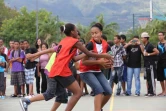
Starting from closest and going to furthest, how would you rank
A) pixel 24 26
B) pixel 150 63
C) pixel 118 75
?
pixel 150 63 → pixel 118 75 → pixel 24 26

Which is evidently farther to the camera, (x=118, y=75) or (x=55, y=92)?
(x=118, y=75)

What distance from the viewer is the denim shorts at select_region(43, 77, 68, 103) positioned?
10.9m

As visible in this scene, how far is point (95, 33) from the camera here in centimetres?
1110

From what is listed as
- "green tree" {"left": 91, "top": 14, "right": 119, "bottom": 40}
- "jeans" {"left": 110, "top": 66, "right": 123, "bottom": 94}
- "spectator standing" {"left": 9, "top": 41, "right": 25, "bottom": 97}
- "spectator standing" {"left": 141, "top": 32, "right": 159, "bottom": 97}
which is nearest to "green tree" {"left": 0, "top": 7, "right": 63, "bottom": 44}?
"green tree" {"left": 91, "top": 14, "right": 119, "bottom": 40}

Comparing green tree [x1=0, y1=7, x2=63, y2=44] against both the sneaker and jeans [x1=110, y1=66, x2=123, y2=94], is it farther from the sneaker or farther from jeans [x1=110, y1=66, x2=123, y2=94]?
the sneaker

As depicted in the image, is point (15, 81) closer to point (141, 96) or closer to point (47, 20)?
point (141, 96)

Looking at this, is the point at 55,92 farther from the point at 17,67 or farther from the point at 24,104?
the point at 17,67

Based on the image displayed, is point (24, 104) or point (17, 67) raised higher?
point (17, 67)

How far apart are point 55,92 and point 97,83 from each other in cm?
90

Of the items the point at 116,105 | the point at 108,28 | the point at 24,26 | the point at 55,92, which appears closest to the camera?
→ the point at 55,92

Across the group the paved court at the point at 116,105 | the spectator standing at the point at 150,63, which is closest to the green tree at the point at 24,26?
the spectator standing at the point at 150,63

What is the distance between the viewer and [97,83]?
35.6 feet

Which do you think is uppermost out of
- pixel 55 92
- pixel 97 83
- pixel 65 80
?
pixel 65 80

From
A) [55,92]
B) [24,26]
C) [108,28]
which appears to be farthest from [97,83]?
[24,26]
